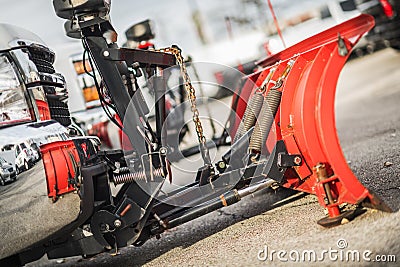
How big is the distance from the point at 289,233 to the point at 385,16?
12431 millimetres

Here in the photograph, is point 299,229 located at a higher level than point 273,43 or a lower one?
lower

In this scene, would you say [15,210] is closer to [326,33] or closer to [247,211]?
[247,211]

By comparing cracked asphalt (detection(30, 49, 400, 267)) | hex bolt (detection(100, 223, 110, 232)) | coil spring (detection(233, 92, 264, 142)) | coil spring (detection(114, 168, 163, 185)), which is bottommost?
cracked asphalt (detection(30, 49, 400, 267))

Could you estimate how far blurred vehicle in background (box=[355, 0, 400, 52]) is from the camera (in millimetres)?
14672

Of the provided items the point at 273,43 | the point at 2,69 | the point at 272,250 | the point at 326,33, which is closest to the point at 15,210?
the point at 2,69

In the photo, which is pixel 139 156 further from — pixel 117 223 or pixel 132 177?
pixel 117 223

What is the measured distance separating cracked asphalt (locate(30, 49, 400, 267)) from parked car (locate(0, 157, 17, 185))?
1276 millimetres

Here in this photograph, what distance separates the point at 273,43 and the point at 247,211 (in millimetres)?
1761

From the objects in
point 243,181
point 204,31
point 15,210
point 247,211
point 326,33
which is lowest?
point 247,211

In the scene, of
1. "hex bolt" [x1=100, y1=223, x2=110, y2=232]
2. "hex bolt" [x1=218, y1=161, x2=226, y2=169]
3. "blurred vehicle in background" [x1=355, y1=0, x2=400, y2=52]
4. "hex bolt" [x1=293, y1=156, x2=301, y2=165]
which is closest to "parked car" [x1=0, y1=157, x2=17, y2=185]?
"hex bolt" [x1=100, y1=223, x2=110, y2=232]

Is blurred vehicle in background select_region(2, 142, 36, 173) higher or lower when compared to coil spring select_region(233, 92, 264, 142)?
higher

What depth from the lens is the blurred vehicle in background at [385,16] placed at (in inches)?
578

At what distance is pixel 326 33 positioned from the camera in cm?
402

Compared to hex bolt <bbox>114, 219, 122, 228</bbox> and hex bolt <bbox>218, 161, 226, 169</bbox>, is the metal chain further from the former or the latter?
hex bolt <bbox>114, 219, 122, 228</bbox>
